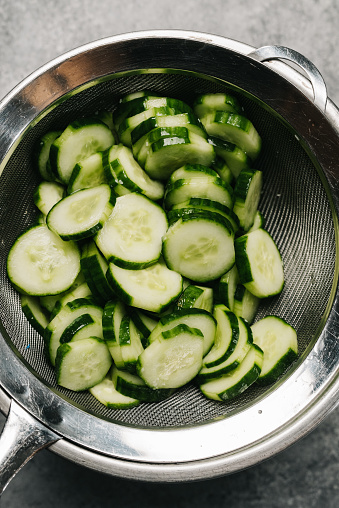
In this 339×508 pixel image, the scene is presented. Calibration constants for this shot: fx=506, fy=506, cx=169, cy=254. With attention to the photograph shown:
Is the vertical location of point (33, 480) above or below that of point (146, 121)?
below

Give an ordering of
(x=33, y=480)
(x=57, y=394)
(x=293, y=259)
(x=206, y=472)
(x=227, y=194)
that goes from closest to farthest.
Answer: (x=206, y=472) → (x=57, y=394) → (x=227, y=194) → (x=293, y=259) → (x=33, y=480)

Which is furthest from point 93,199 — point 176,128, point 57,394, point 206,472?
point 206,472

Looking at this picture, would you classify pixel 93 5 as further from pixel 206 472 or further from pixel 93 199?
pixel 206 472

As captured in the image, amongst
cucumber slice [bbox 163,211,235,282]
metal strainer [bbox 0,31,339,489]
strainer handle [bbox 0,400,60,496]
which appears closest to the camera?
strainer handle [bbox 0,400,60,496]

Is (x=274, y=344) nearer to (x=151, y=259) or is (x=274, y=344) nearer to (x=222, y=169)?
(x=151, y=259)

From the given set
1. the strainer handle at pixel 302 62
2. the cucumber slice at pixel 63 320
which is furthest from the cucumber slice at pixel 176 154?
the cucumber slice at pixel 63 320

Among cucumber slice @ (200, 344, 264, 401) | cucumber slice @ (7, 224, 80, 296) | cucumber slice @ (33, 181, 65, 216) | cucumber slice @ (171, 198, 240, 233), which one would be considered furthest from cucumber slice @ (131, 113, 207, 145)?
cucumber slice @ (200, 344, 264, 401)

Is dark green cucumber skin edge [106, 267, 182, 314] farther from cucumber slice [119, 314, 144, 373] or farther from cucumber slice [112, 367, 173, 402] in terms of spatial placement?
cucumber slice [112, 367, 173, 402]
